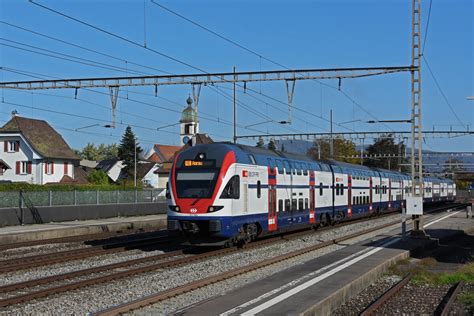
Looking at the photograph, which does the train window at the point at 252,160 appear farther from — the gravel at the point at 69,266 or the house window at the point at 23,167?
the house window at the point at 23,167

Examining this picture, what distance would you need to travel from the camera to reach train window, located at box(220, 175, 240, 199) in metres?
19.0

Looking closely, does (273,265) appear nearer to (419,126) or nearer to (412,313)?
(412,313)

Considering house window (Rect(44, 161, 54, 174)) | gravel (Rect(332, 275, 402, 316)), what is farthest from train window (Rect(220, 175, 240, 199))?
house window (Rect(44, 161, 54, 174))

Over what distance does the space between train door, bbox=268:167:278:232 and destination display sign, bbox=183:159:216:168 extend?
11.7 feet

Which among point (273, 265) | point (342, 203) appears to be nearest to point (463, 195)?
point (342, 203)

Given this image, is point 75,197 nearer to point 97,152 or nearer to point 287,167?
point 287,167

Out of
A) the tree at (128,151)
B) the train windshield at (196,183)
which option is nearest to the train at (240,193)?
the train windshield at (196,183)

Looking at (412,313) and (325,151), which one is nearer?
(412,313)

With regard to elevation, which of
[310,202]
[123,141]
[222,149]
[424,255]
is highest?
[123,141]

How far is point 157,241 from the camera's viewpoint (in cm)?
2397

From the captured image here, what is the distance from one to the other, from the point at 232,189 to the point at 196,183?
1138 millimetres

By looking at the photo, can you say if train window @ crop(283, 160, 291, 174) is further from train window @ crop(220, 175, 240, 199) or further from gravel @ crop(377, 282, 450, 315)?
gravel @ crop(377, 282, 450, 315)

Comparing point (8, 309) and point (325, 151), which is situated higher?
point (325, 151)

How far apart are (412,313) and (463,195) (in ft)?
373
